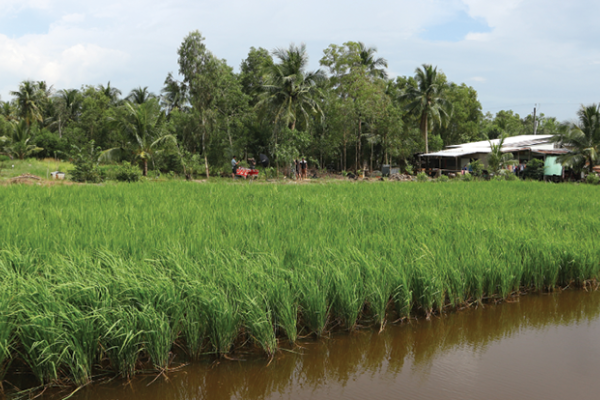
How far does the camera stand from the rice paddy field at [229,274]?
267 cm

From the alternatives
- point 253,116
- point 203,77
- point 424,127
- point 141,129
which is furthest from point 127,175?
point 424,127

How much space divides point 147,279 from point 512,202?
771 cm

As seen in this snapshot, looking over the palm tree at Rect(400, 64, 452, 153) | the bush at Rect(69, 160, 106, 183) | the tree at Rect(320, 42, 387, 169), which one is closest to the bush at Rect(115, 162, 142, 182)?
the bush at Rect(69, 160, 106, 183)

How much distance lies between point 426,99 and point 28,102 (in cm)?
2914

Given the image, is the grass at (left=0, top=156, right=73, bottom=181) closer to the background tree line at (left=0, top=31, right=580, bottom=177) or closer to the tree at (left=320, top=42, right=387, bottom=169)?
the background tree line at (left=0, top=31, right=580, bottom=177)

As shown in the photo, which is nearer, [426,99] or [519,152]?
[519,152]

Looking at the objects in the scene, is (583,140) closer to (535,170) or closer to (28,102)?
(535,170)

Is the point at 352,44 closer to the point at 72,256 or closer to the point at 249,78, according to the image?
the point at 249,78

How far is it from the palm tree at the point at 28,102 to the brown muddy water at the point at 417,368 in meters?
37.1

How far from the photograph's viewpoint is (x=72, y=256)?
369 centimetres

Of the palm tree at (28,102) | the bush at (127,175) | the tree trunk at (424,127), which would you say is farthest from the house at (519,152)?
the palm tree at (28,102)

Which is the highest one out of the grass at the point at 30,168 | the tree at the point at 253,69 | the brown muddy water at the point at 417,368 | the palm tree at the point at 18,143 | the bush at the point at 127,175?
the tree at the point at 253,69

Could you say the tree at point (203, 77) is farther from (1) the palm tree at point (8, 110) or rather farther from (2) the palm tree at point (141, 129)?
(1) the palm tree at point (8, 110)

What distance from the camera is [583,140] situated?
1936 centimetres
